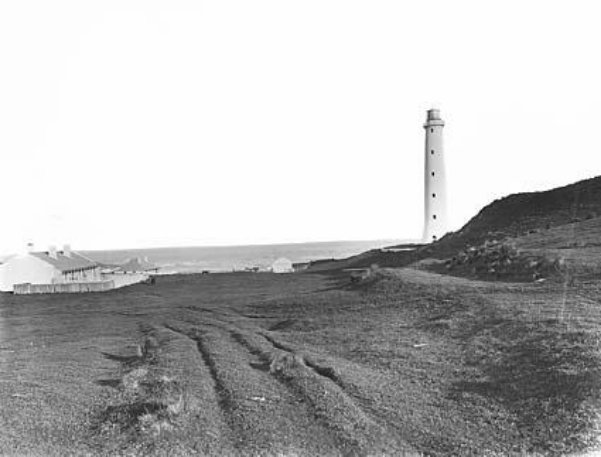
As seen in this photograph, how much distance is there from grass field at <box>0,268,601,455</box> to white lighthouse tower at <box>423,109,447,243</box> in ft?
121

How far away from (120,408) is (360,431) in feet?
18.5

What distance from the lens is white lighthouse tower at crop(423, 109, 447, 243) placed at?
6388 centimetres

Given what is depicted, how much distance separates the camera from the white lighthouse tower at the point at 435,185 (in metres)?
63.9

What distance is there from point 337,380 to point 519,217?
41.0 m

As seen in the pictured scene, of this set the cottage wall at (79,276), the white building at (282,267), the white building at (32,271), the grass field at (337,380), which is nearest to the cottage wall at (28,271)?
the white building at (32,271)

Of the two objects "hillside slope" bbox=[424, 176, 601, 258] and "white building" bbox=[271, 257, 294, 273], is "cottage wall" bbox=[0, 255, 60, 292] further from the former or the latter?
"hillside slope" bbox=[424, 176, 601, 258]

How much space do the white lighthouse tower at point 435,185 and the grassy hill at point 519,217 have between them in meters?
5.74

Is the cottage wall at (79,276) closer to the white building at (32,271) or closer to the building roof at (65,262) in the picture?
the white building at (32,271)

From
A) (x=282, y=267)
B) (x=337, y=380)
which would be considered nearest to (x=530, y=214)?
(x=282, y=267)

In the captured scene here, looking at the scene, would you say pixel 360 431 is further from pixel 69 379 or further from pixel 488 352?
pixel 69 379

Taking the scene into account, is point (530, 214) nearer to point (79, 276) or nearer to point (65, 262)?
point (79, 276)

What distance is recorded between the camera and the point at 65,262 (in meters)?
63.5

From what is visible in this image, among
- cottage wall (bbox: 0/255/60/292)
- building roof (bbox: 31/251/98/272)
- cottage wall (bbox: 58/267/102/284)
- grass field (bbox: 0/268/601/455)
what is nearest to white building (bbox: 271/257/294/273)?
cottage wall (bbox: 58/267/102/284)

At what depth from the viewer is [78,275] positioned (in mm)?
63906
